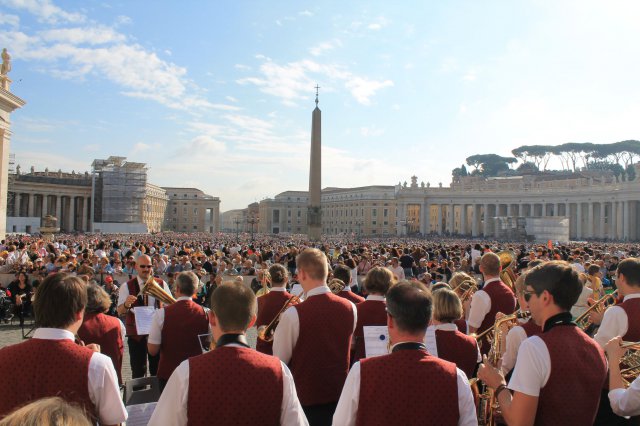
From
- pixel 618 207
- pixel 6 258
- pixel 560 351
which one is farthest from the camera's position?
pixel 618 207

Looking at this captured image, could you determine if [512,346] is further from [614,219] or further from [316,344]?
[614,219]

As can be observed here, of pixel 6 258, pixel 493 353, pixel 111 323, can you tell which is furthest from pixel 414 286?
pixel 6 258

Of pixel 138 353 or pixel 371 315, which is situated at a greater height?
pixel 371 315

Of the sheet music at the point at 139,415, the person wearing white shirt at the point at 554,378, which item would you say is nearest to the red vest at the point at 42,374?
the sheet music at the point at 139,415

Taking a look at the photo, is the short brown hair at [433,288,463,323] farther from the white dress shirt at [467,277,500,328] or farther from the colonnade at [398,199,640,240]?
the colonnade at [398,199,640,240]

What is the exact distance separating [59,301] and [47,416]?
1.43 meters

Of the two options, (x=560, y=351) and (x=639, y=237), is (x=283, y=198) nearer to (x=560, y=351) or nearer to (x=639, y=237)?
(x=639, y=237)

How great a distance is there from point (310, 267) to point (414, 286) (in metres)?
1.49

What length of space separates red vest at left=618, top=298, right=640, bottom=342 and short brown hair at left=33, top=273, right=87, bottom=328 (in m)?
3.91

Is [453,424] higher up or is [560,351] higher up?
[560,351]

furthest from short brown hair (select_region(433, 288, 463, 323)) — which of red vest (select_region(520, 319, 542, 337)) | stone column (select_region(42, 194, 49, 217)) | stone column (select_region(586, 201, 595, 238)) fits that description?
stone column (select_region(42, 194, 49, 217))

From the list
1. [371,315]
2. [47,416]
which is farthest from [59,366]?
[371,315]

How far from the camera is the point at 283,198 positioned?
127m

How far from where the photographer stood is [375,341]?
374cm
